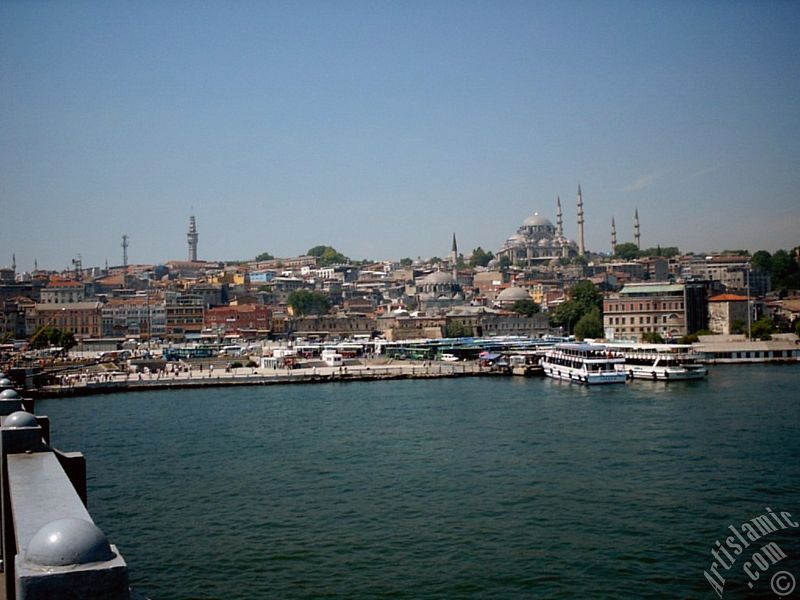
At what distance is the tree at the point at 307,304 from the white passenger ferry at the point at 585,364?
2584 centimetres

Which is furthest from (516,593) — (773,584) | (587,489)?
(587,489)

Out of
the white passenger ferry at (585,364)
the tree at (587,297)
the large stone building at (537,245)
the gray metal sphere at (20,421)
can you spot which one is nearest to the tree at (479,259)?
the large stone building at (537,245)

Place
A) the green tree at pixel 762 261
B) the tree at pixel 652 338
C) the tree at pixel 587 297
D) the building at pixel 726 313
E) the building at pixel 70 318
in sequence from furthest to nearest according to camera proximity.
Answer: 1. the green tree at pixel 762 261
2. the building at pixel 70 318
3. the tree at pixel 587 297
4. the building at pixel 726 313
5. the tree at pixel 652 338

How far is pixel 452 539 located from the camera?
695cm

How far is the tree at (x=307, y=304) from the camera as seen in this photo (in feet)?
161

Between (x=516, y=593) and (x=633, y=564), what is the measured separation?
3.31ft

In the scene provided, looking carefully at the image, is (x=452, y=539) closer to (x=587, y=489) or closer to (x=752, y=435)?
(x=587, y=489)

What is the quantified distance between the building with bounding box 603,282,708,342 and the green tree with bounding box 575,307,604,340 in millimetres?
298

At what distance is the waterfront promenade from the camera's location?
21.6 metres

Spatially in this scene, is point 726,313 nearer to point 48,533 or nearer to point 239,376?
point 239,376

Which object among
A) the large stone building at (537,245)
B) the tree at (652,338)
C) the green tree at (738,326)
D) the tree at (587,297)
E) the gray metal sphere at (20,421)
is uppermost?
the large stone building at (537,245)

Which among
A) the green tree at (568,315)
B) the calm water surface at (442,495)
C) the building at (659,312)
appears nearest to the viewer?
the calm water surface at (442,495)

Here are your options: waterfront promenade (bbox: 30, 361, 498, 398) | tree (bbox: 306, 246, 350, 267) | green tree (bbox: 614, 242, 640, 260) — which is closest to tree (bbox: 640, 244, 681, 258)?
green tree (bbox: 614, 242, 640, 260)

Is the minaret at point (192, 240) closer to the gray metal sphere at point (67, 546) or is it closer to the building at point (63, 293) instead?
the building at point (63, 293)
